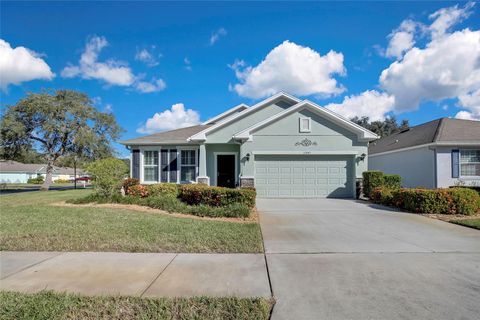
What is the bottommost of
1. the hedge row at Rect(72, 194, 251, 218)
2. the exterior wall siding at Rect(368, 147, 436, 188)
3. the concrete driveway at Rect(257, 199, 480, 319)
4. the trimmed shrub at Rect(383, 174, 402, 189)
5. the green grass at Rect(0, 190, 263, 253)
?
the concrete driveway at Rect(257, 199, 480, 319)

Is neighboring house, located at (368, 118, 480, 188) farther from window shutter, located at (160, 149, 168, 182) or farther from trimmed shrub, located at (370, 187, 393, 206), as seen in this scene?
window shutter, located at (160, 149, 168, 182)

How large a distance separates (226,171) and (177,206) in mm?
6416

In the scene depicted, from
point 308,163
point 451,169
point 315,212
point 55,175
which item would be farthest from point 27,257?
point 55,175

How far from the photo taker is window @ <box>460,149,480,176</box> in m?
15.1

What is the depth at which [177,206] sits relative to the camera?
10.2 meters

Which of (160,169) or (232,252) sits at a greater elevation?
(160,169)

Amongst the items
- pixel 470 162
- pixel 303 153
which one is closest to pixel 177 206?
pixel 303 153

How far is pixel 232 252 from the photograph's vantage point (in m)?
5.51

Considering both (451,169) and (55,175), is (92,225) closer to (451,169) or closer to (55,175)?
(451,169)

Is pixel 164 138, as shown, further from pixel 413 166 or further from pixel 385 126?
pixel 385 126

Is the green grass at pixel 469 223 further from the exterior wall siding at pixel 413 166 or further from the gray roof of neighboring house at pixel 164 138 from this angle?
the gray roof of neighboring house at pixel 164 138

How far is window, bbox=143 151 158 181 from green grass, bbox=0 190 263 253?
749cm

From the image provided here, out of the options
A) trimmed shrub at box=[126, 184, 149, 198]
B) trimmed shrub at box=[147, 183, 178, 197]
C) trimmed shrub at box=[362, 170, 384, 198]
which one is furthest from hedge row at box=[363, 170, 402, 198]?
trimmed shrub at box=[126, 184, 149, 198]

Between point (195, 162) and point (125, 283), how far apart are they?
491 inches
